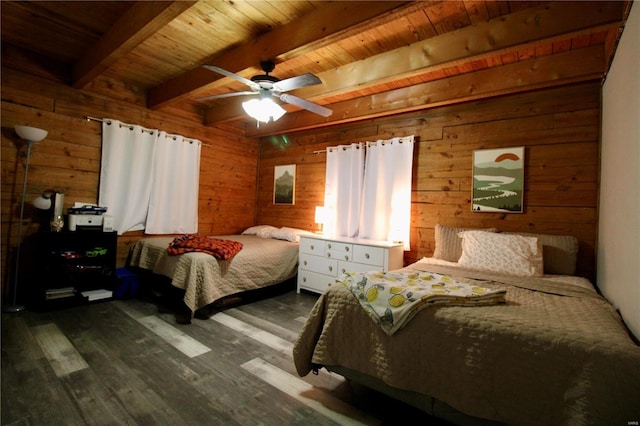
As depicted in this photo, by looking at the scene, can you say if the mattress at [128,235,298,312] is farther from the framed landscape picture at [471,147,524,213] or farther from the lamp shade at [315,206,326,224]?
the framed landscape picture at [471,147,524,213]

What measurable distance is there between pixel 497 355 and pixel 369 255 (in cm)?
194

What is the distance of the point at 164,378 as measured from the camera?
5.71ft

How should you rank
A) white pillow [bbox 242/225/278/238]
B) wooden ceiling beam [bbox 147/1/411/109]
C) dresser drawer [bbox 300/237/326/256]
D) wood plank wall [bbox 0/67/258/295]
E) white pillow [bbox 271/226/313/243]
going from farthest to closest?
white pillow [bbox 242/225/278/238], white pillow [bbox 271/226/313/243], dresser drawer [bbox 300/237/326/256], wood plank wall [bbox 0/67/258/295], wooden ceiling beam [bbox 147/1/411/109]

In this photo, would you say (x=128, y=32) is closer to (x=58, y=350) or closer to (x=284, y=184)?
(x=58, y=350)

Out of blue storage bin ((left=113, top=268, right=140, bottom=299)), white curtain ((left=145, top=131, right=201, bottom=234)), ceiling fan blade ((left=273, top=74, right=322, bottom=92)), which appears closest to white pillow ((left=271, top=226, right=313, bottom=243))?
white curtain ((left=145, top=131, right=201, bottom=234))

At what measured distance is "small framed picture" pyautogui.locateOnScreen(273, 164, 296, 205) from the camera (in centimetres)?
459

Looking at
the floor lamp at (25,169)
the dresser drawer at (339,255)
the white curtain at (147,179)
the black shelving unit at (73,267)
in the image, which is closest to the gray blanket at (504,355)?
the dresser drawer at (339,255)

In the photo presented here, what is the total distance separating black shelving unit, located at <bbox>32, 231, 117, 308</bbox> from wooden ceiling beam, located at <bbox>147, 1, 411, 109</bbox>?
1.84 metres

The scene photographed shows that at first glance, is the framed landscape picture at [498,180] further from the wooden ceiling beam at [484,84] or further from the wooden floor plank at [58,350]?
the wooden floor plank at [58,350]

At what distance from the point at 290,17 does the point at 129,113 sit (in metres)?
2.56

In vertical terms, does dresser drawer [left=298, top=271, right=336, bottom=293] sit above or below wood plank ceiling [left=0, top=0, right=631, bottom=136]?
below

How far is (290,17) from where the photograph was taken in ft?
6.91

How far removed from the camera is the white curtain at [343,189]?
12.6 feet

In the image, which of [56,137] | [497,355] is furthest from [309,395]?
[56,137]
